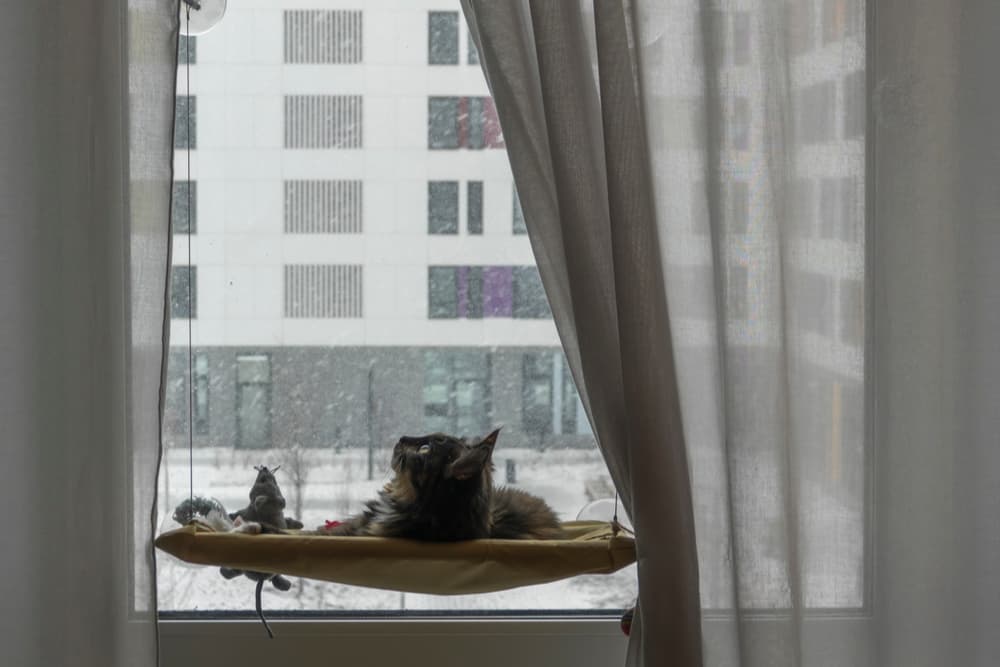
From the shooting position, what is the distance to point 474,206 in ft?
4.83

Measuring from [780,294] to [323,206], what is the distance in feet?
2.42

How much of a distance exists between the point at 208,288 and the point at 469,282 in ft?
1.42

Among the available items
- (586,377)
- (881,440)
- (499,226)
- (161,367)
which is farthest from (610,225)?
(161,367)

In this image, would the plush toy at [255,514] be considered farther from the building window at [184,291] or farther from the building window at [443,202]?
the building window at [443,202]

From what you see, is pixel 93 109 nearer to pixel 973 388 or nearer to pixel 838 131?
pixel 838 131

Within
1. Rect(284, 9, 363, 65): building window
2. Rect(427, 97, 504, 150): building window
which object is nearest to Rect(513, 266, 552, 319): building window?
Rect(427, 97, 504, 150): building window

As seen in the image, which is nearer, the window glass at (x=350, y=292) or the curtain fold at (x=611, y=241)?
the curtain fold at (x=611, y=241)

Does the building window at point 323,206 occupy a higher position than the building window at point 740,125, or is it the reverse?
the building window at point 740,125

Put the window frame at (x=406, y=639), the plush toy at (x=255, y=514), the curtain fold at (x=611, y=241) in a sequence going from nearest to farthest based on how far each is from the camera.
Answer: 1. the curtain fold at (x=611, y=241)
2. the plush toy at (x=255, y=514)
3. the window frame at (x=406, y=639)

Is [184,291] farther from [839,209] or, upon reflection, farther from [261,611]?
[839,209]

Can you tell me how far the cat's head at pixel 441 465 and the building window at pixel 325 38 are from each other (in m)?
0.65

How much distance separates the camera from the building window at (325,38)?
1.45 metres

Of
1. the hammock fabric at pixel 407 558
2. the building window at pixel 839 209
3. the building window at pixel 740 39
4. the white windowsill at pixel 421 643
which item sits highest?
the building window at pixel 740 39

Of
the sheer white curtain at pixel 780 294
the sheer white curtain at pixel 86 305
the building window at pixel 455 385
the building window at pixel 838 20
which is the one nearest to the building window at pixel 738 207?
the sheer white curtain at pixel 780 294
